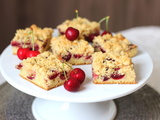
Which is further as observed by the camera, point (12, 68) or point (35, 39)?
point (35, 39)

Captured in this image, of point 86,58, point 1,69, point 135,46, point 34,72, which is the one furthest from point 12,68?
point 135,46

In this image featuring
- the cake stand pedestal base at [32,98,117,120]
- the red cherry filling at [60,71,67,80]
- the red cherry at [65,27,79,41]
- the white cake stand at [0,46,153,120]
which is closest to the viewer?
the white cake stand at [0,46,153,120]

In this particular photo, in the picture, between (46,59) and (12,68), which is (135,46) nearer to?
(46,59)

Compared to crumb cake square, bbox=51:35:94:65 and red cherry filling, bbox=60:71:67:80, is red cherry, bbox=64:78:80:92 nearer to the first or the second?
red cherry filling, bbox=60:71:67:80

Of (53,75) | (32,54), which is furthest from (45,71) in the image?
(32,54)

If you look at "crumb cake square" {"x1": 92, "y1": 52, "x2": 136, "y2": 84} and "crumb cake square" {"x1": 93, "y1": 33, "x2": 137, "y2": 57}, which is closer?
"crumb cake square" {"x1": 92, "y1": 52, "x2": 136, "y2": 84}

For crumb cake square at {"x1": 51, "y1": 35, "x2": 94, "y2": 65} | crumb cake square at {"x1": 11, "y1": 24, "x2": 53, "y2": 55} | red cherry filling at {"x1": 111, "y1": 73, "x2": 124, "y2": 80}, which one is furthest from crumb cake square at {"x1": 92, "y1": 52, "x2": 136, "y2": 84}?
crumb cake square at {"x1": 11, "y1": 24, "x2": 53, "y2": 55}

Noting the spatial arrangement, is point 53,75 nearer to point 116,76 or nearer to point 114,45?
point 116,76
